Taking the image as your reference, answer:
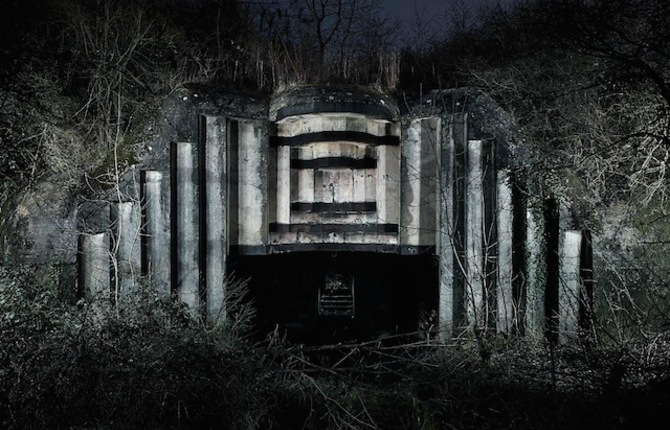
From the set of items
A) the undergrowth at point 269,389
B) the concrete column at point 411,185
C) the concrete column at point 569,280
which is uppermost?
the concrete column at point 411,185

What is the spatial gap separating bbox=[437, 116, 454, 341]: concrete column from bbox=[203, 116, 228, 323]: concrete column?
297 cm

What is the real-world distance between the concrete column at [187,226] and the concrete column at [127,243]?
1.62ft

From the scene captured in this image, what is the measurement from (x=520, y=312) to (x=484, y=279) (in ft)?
2.76

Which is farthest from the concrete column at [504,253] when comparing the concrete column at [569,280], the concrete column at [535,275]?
the concrete column at [569,280]

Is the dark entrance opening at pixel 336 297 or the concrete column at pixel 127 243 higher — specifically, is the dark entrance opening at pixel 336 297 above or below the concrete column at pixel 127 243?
below

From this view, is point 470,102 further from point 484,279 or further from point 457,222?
point 484,279

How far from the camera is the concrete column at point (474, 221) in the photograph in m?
7.27

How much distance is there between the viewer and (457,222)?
7.40m

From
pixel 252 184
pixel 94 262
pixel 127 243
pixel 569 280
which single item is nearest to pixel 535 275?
pixel 569 280

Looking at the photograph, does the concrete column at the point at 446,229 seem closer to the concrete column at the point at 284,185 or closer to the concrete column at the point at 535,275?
the concrete column at the point at 535,275

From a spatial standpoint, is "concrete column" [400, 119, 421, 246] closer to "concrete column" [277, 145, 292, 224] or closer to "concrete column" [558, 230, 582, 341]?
"concrete column" [277, 145, 292, 224]

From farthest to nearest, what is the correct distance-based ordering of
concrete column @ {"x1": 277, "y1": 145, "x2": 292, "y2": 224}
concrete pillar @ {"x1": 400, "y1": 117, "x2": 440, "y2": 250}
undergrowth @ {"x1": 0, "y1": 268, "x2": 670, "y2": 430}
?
concrete column @ {"x1": 277, "y1": 145, "x2": 292, "y2": 224} → concrete pillar @ {"x1": 400, "y1": 117, "x2": 440, "y2": 250} → undergrowth @ {"x1": 0, "y1": 268, "x2": 670, "y2": 430}

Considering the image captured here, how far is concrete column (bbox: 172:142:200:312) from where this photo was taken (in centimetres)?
734

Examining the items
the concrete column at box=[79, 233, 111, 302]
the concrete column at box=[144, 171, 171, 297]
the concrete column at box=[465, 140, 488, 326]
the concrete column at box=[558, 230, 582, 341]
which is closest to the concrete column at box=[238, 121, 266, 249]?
the concrete column at box=[144, 171, 171, 297]
